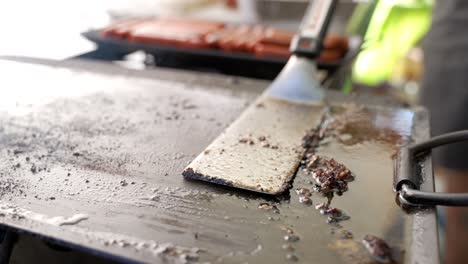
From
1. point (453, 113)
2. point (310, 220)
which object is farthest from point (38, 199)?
point (453, 113)

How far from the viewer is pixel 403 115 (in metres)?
1.11

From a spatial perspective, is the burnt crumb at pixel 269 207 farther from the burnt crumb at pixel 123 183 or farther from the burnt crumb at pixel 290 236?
the burnt crumb at pixel 123 183

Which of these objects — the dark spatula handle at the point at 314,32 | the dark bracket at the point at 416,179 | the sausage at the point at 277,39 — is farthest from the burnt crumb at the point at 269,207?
the sausage at the point at 277,39

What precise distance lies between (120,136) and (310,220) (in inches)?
20.3

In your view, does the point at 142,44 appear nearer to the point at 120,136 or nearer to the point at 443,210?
the point at 120,136

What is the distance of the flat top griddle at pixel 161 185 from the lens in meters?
0.65

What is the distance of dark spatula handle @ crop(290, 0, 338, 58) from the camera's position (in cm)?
126

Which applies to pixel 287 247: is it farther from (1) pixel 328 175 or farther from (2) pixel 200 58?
(2) pixel 200 58

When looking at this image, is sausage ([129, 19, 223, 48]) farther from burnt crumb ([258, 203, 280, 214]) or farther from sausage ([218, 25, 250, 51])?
burnt crumb ([258, 203, 280, 214])

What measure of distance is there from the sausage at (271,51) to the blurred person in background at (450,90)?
2.43 feet

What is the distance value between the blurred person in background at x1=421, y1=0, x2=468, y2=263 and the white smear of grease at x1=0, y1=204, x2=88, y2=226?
1.59 meters

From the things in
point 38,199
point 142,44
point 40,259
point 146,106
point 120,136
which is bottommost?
point 40,259

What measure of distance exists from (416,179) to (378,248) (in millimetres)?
227

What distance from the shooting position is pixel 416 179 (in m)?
0.80
